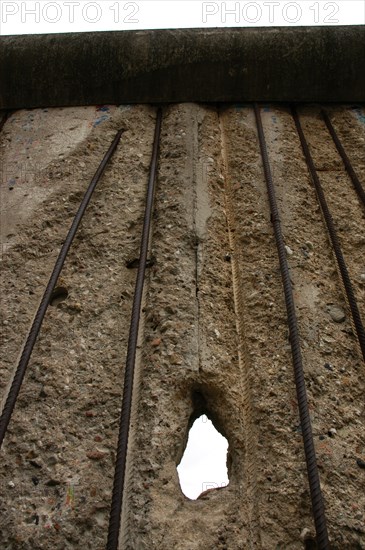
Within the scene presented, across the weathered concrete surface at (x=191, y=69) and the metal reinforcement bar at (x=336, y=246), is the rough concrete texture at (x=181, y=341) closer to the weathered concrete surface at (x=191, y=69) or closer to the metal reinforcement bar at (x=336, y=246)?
the metal reinforcement bar at (x=336, y=246)

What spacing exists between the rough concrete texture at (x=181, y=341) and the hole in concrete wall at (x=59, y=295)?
0.02 metres

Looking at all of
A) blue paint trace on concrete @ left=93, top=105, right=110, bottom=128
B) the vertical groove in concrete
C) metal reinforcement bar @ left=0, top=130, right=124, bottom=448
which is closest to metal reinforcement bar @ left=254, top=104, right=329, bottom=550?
the vertical groove in concrete

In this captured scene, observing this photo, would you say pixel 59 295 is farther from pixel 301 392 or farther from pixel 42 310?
pixel 301 392

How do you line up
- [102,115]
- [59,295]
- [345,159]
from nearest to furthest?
[59,295] → [345,159] → [102,115]

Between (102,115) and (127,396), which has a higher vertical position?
(102,115)

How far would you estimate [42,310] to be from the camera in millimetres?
2072

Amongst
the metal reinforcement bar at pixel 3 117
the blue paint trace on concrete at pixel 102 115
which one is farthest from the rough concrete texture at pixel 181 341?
the metal reinforcement bar at pixel 3 117

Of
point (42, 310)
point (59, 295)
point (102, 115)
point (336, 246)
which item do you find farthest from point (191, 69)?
point (42, 310)

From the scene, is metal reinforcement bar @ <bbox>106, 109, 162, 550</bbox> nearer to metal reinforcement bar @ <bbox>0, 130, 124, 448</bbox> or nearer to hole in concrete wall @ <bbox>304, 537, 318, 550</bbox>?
metal reinforcement bar @ <bbox>0, 130, 124, 448</bbox>

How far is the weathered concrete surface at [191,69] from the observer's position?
3340mm

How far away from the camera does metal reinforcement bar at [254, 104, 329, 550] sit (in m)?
1.45

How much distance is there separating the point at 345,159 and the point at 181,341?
1.55 meters

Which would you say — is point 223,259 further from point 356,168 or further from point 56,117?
point 56,117

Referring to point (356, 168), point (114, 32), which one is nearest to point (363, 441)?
point (356, 168)
